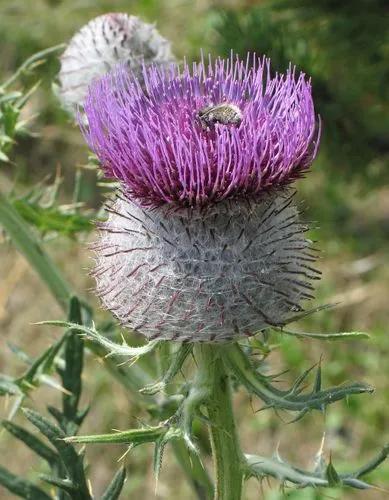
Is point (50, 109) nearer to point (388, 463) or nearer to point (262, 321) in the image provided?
point (388, 463)

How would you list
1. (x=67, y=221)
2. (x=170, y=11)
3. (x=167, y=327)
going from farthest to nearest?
1. (x=170, y=11)
2. (x=67, y=221)
3. (x=167, y=327)

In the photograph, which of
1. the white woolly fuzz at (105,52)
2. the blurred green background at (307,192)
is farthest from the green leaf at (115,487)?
the white woolly fuzz at (105,52)

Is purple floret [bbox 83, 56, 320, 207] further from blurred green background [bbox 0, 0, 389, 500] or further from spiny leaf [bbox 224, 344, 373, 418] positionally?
blurred green background [bbox 0, 0, 389, 500]

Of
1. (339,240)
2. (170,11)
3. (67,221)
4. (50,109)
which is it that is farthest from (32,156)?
(67,221)

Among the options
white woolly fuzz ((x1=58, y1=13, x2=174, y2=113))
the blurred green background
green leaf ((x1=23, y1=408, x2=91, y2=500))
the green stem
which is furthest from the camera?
the blurred green background

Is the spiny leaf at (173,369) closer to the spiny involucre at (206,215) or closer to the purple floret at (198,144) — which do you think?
the spiny involucre at (206,215)

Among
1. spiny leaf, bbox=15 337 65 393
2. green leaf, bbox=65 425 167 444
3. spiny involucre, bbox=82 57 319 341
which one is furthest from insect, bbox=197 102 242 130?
spiny leaf, bbox=15 337 65 393
